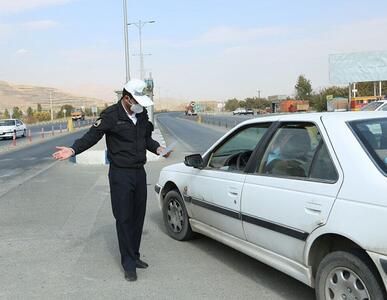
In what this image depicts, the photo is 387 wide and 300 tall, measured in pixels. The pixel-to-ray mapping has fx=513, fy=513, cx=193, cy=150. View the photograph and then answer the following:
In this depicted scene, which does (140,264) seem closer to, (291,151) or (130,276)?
(130,276)

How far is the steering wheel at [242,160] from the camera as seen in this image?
16.8 ft

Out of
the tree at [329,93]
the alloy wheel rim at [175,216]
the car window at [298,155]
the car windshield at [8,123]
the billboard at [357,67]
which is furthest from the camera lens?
the tree at [329,93]

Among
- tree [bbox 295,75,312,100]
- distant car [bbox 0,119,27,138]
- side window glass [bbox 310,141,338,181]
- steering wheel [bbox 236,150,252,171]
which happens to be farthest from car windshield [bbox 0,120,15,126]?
tree [bbox 295,75,312,100]

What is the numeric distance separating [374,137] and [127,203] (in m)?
2.33

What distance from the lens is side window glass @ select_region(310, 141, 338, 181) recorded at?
12.4ft

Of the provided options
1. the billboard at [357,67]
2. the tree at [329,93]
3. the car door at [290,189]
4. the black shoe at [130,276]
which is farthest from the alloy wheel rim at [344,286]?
the tree at [329,93]

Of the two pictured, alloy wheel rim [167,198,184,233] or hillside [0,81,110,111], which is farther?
hillside [0,81,110,111]

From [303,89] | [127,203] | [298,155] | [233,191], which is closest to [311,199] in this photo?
[298,155]

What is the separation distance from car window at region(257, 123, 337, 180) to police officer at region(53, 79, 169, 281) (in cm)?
121

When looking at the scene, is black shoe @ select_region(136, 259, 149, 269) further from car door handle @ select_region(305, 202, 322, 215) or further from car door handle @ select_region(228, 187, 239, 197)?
car door handle @ select_region(305, 202, 322, 215)

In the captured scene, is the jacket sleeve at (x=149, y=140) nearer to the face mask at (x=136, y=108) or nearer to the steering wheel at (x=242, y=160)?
the face mask at (x=136, y=108)

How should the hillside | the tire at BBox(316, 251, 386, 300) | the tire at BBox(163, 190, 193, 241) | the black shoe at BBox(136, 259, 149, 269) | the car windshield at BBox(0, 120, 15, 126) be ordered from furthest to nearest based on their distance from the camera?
the hillside → the car windshield at BBox(0, 120, 15, 126) → the tire at BBox(163, 190, 193, 241) → the black shoe at BBox(136, 259, 149, 269) → the tire at BBox(316, 251, 386, 300)

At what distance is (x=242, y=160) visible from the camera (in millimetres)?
5285

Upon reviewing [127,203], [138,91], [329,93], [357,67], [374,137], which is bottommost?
[127,203]
